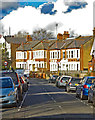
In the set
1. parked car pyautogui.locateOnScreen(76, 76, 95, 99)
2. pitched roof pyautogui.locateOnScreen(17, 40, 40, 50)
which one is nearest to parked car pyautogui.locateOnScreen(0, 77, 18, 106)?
parked car pyautogui.locateOnScreen(76, 76, 95, 99)

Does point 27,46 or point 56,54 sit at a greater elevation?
point 27,46

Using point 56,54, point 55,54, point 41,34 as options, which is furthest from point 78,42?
point 41,34

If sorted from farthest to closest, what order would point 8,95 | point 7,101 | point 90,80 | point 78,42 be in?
point 78,42 → point 90,80 → point 8,95 → point 7,101

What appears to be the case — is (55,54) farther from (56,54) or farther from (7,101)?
(7,101)

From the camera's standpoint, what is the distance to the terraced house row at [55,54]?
7744 centimetres

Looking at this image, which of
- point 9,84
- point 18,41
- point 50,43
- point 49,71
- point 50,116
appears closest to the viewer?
point 50,116

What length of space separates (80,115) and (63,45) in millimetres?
69593

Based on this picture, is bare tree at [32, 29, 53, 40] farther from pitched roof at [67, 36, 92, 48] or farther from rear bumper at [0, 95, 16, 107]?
rear bumper at [0, 95, 16, 107]

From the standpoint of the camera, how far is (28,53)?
3676 inches

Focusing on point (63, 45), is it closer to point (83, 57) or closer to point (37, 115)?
point (83, 57)

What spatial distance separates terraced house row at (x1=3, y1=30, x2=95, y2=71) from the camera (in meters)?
77.4

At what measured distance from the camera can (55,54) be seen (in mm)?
85438

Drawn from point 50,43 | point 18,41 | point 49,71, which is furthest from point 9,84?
point 18,41

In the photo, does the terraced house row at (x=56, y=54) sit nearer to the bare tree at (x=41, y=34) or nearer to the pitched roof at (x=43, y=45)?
the pitched roof at (x=43, y=45)
